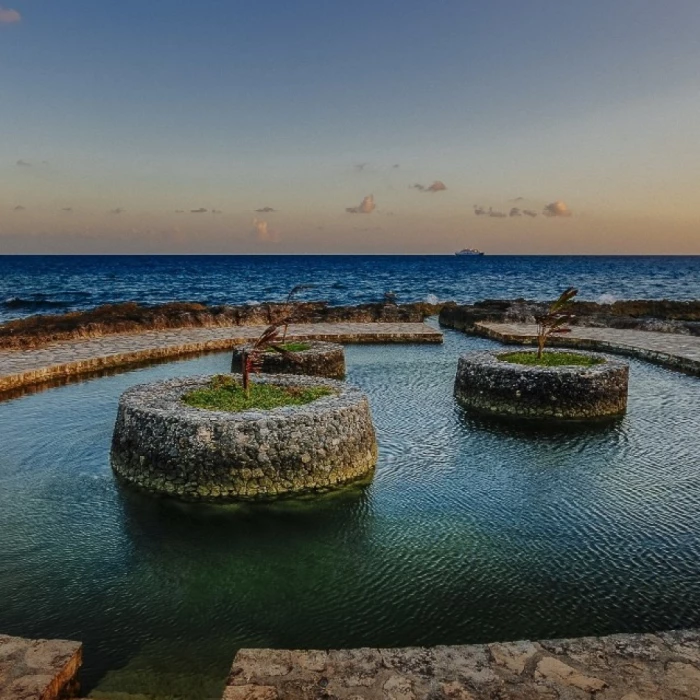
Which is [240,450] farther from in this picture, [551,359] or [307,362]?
[551,359]

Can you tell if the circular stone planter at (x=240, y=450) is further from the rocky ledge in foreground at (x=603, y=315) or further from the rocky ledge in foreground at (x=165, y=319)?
the rocky ledge in foreground at (x=603, y=315)

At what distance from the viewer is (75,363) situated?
1617 centimetres

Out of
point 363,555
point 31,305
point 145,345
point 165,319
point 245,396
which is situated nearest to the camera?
point 363,555

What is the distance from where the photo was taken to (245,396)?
978 centimetres

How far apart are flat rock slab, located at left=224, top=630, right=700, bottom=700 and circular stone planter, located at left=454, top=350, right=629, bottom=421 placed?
25.8ft

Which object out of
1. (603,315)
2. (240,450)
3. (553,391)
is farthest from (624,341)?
(240,450)

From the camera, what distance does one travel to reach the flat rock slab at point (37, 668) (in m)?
4.13

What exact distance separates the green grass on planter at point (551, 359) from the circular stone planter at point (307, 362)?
3877 mm

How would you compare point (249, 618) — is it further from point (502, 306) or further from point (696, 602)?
point (502, 306)

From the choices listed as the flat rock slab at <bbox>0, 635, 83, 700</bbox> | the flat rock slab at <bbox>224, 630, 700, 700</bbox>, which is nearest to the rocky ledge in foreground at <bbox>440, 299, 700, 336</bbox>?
the flat rock slab at <bbox>224, 630, 700, 700</bbox>

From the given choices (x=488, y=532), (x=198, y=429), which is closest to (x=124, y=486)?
(x=198, y=429)

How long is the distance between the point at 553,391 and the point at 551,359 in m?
1.79

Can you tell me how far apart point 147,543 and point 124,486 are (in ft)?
5.86

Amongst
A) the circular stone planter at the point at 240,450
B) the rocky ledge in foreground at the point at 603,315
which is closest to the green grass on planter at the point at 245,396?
the circular stone planter at the point at 240,450
